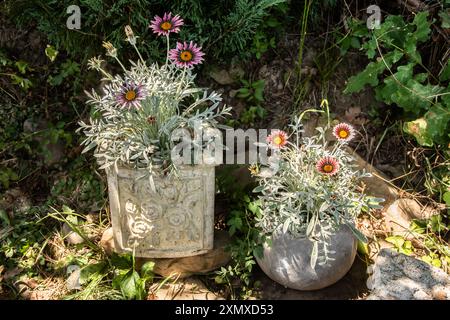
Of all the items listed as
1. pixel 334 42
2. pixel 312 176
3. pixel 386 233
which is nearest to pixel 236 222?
pixel 312 176

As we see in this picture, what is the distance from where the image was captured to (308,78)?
10.8 feet

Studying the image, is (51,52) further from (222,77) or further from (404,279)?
(404,279)

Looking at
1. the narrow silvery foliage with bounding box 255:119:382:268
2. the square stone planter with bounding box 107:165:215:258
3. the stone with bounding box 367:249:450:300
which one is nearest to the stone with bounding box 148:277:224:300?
the square stone planter with bounding box 107:165:215:258

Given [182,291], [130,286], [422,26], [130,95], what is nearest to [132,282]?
[130,286]

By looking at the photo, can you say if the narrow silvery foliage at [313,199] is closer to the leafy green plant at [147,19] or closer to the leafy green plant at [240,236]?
the leafy green plant at [240,236]

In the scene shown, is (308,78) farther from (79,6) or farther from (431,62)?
(79,6)

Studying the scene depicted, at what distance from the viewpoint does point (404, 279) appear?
2533 millimetres

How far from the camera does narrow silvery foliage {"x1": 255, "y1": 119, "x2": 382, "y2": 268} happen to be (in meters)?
2.44

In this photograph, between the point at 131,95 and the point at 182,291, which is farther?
the point at 182,291

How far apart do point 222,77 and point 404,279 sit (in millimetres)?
1617

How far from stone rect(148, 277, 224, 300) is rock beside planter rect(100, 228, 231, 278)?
2.1 inches

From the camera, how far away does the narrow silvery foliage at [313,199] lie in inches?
96.2
